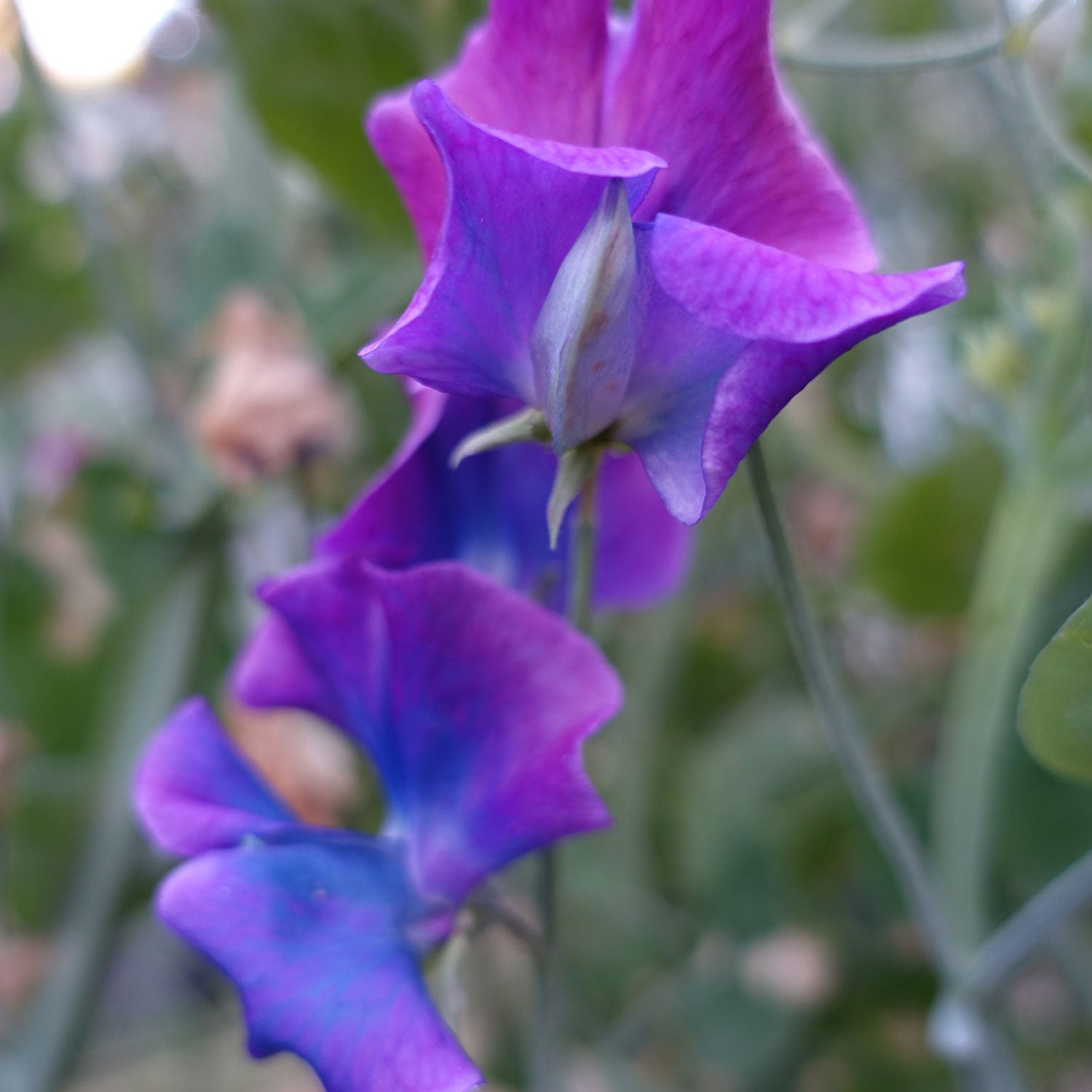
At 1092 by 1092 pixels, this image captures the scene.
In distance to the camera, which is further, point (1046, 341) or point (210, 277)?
point (210, 277)

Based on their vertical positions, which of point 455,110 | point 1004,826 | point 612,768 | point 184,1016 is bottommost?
point 184,1016

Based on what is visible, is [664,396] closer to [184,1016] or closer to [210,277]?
[210,277]

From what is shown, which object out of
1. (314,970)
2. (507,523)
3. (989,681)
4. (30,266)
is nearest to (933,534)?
(989,681)

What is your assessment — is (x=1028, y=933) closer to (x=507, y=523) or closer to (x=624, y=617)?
(x=507, y=523)

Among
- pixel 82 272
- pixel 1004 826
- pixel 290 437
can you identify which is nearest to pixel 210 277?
pixel 82 272

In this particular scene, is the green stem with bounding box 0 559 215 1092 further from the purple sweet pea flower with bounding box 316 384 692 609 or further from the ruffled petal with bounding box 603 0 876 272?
the ruffled petal with bounding box 603 0 876 272

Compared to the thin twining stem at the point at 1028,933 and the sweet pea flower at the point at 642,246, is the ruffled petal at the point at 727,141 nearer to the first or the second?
the sweet pea flower at the point at 642,246

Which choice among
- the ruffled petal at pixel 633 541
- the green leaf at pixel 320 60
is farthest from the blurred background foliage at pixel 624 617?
the ruffled petal at pixel 633 541
